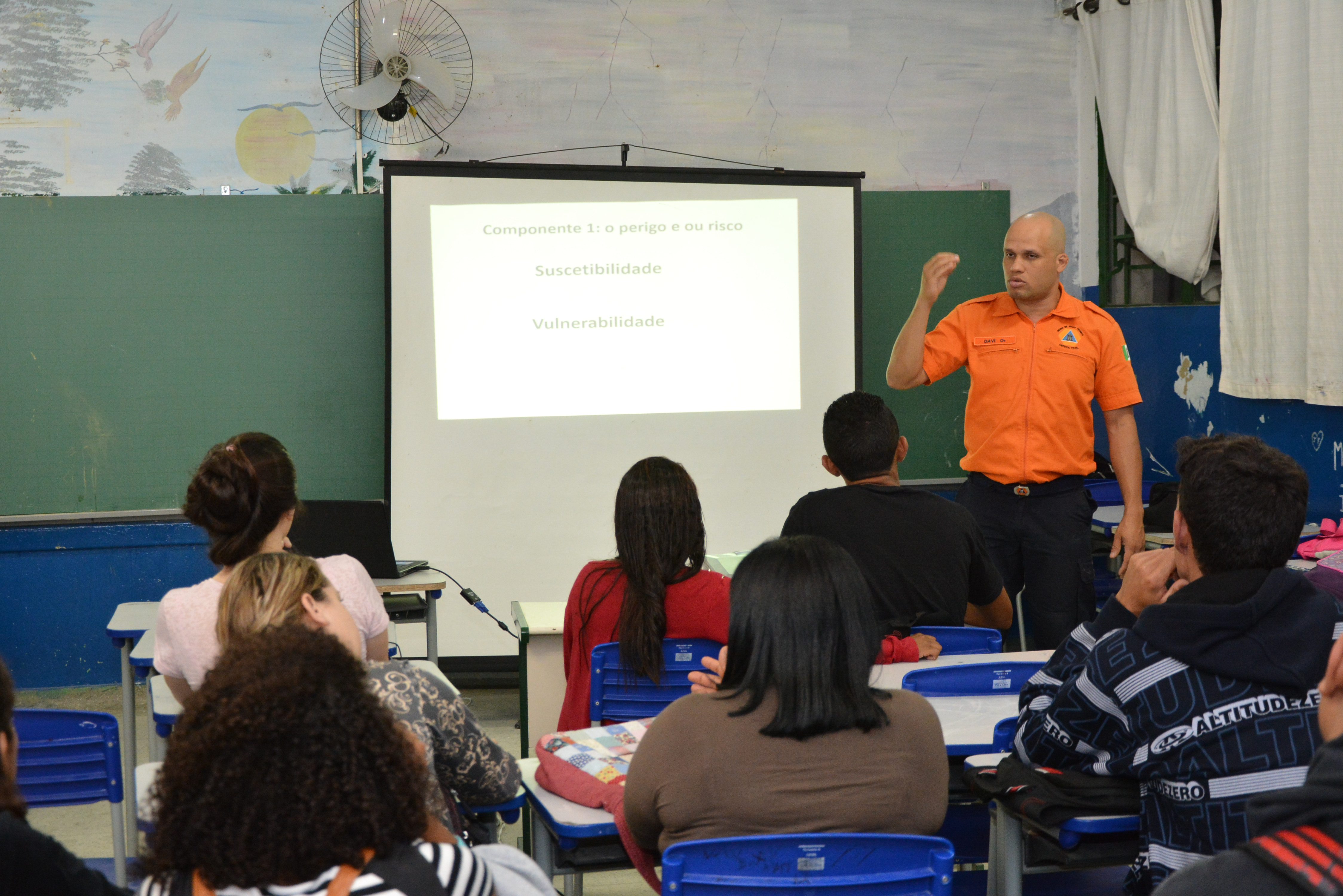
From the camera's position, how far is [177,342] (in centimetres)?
469

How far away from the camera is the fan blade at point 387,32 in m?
4.74

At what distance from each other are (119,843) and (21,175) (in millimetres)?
3245

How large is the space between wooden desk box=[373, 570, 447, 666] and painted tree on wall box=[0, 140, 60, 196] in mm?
2368

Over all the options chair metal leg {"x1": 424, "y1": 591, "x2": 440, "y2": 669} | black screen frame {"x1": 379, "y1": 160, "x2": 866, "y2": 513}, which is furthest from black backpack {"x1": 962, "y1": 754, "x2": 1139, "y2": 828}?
black screen frame {"x1": 379, "y1": 160, "x2": 866, "y2": 513}

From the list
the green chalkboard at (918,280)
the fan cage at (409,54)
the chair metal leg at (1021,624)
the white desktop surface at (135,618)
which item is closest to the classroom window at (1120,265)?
the green chalkboard at (918,280)

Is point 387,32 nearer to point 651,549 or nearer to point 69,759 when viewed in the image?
point 651,549

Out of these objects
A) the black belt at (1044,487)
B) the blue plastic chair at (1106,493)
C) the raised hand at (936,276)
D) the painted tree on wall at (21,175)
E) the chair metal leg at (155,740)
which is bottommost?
the chair metal leg at (155,740)

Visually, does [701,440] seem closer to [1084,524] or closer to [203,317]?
[1084,524]

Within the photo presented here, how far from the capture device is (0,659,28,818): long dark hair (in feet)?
3.35

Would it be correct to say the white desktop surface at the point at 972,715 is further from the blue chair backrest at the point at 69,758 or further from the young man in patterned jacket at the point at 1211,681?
the blue chair backrest at the point at 69,758

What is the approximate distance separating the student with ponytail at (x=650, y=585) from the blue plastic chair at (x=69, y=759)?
37.1 inches

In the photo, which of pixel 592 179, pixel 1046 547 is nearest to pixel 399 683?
pixel 1046 547

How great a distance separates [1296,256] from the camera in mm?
3836

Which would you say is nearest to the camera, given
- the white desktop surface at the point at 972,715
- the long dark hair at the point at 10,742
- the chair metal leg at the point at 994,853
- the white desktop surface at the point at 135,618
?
the long dark hair at the point at 10,742
